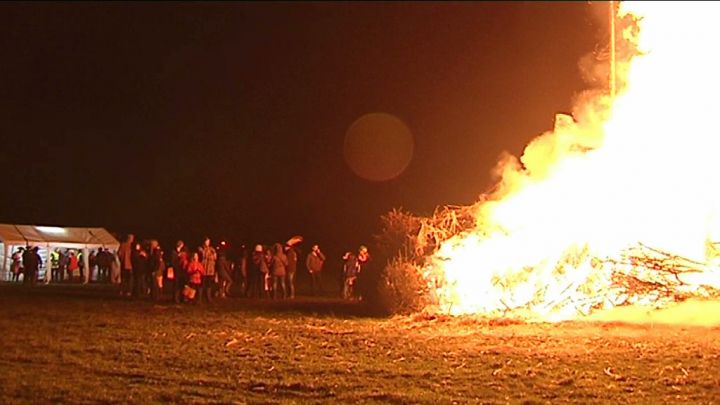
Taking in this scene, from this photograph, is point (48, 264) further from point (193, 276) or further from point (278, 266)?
point (193, 276)

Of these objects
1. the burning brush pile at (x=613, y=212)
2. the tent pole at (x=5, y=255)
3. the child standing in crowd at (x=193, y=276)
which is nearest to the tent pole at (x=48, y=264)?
the tent pole at (x=5, y=255)

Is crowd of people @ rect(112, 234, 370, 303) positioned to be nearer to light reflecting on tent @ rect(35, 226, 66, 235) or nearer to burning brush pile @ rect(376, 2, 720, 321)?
burning brush pile @ rect(376, 2, 720, 321)

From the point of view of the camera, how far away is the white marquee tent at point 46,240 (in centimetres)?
3086

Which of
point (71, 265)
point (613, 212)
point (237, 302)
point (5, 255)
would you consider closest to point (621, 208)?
point (613, 212)

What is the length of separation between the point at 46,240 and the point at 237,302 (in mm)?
11957

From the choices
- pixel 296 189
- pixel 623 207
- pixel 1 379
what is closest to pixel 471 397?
pixel 1 379

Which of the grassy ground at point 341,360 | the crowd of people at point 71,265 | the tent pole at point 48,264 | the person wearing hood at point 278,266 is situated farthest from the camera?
the tent pole at point 48,264

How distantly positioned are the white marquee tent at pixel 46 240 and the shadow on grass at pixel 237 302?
13.1ft

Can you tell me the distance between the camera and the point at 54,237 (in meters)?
32.1

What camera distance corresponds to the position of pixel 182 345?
44.2ft

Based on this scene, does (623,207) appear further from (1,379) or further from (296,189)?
(296,189)

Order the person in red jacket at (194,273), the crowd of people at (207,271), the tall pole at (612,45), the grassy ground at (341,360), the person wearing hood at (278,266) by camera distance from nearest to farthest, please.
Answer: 1. the grassy ground at (341,360)
2. the tall pole at (612,45)
3. the person in red jacket at (194,273)
4. the crowd of people at (207,271)
5. the person wearing hood at (278,266)

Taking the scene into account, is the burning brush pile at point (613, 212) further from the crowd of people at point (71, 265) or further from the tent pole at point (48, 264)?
the tent pole at point (48, 264)

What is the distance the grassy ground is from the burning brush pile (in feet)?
3.21
